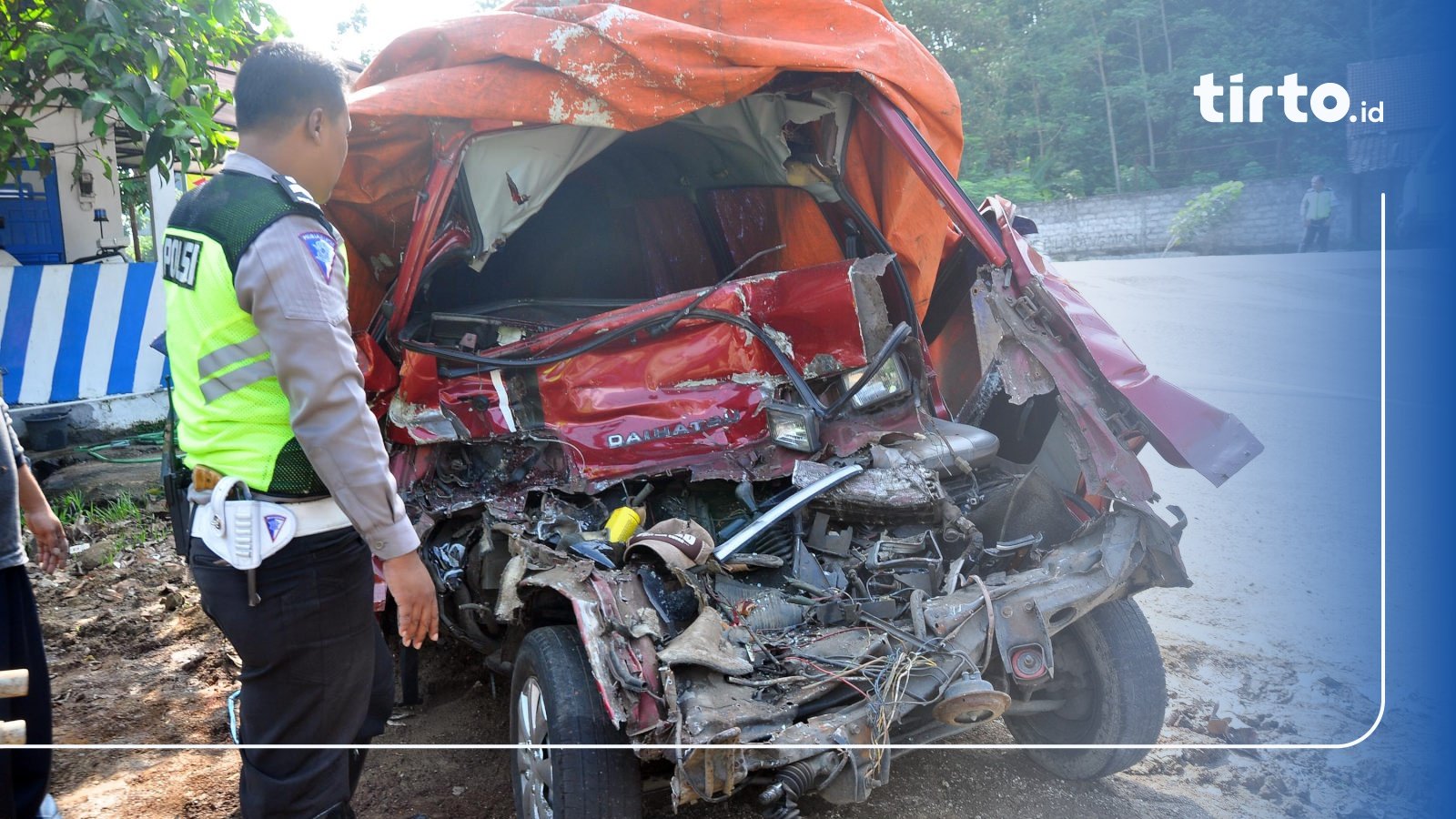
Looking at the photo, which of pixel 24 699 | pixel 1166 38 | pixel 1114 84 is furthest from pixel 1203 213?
pixel 24 699

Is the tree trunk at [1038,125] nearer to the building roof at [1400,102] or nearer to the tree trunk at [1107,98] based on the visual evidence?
the tree trunk at [1107,98]

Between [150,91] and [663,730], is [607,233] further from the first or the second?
[663,730]

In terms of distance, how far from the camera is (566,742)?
2.45 m

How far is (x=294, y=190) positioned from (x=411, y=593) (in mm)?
923

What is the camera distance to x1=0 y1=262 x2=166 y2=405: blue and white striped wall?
23.9 feet

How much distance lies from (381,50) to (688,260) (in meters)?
1.75

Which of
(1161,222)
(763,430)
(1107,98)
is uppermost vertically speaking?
(763,430)

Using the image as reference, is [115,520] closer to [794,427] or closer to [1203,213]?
[794,427]

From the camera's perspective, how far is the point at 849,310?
12.0 feet

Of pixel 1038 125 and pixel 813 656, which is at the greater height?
pixel 813 656

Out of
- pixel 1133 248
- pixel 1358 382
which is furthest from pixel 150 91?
pixel 1133 248

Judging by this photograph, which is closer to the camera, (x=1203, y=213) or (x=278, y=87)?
(x=278, y=87)

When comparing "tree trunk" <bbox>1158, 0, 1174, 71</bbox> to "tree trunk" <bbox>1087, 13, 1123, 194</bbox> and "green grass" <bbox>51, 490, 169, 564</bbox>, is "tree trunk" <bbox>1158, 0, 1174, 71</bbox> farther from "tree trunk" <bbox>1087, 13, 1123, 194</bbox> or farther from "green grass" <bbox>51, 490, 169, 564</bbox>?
"green grass" <bbox>51, 490, 169, 564</bbox>

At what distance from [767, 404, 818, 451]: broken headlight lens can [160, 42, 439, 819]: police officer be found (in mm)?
1629
